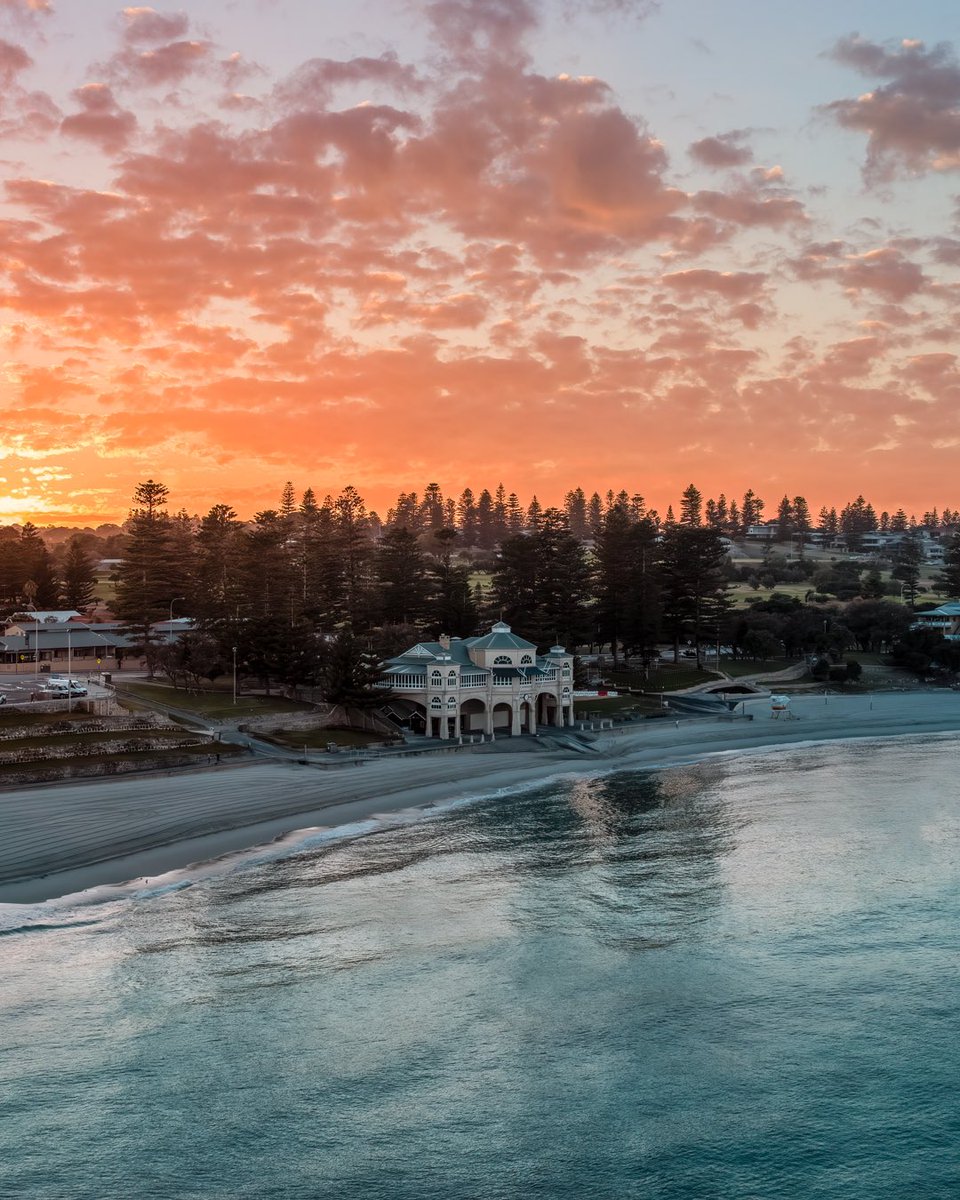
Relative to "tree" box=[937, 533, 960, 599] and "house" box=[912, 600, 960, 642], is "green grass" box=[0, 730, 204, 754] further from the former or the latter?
"tree" box=[937, 533, 960, 599]

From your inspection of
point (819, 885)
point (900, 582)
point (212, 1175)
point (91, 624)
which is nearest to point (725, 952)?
point (819, 885)

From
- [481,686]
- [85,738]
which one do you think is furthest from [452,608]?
[85,738]

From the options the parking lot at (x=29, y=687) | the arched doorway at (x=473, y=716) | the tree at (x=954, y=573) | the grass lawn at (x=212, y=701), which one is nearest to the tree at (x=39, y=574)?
the parking lot at (x=29, y=687)

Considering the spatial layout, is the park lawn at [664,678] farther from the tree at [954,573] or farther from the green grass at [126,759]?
the tree at [954,573]

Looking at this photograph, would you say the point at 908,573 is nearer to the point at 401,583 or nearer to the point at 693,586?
the point at 693,586

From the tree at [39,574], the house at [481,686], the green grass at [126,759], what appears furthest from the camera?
the tree at [39,574]

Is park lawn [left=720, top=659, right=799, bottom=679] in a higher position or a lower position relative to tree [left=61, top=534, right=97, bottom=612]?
lower

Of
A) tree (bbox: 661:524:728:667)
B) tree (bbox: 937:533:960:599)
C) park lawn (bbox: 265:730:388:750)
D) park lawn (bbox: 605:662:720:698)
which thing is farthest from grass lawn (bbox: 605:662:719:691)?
tree (bbox: 937:533:960:599)
